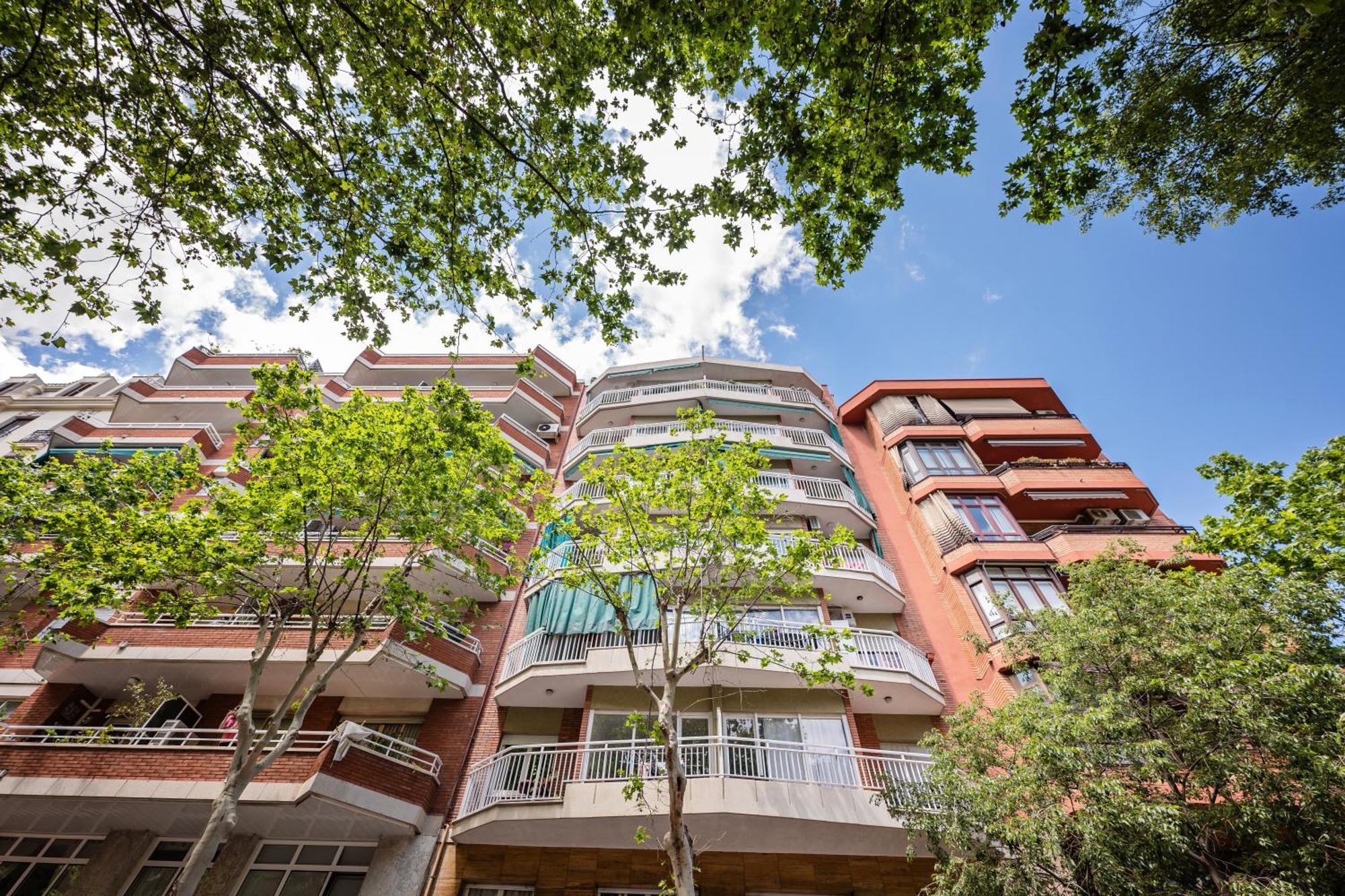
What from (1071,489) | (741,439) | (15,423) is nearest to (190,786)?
(741,439)

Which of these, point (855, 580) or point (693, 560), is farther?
point (855, 580)

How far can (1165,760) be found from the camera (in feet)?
22.5

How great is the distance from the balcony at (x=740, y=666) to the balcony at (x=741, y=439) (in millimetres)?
7269

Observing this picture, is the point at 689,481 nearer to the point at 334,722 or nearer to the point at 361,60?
the point at 361,60

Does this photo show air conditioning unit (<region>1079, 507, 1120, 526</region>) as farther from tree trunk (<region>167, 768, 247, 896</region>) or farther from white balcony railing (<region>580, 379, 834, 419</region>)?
tree trunk (<region>167, 768, 247, 896</region>)

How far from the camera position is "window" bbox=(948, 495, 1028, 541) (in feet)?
52.0

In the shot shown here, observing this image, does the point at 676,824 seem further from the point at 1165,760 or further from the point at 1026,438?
the point at 1026,438

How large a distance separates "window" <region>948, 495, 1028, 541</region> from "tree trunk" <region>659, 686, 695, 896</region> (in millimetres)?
12520

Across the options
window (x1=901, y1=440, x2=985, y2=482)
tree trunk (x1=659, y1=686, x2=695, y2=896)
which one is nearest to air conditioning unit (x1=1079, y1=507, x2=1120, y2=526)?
window (x1=901, y1=440, x2=985, y2=482)

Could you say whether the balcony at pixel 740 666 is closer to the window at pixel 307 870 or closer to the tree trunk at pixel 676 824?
the window at pixel 307 870

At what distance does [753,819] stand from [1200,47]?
1297 centimetres

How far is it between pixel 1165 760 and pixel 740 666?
23.2 ft

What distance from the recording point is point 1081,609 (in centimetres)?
897

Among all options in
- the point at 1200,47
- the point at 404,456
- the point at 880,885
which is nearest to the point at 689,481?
the point at 404,456
